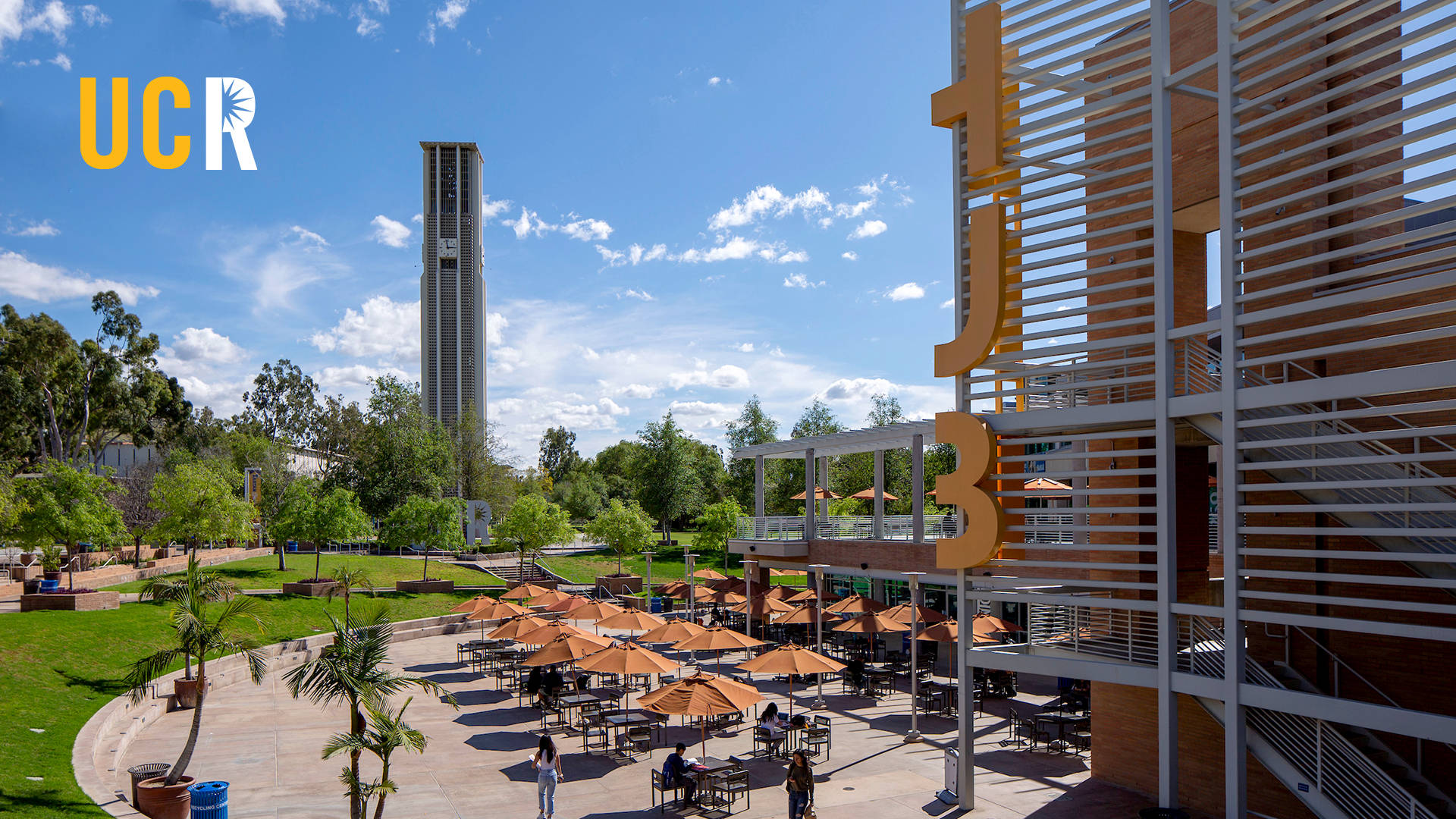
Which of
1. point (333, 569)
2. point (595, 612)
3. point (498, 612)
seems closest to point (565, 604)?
point (498, 612)

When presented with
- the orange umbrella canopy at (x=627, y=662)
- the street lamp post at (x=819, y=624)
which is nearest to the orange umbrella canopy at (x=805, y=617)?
the street lamp post at (x=819, y=624)

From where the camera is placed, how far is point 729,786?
14961 mm

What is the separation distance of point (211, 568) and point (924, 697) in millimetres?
35475

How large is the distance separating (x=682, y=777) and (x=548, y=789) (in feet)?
7.54

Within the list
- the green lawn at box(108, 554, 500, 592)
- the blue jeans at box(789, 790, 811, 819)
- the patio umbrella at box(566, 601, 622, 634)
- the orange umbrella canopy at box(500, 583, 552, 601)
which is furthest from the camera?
the green lawn at box(108, 554, 500, 592)

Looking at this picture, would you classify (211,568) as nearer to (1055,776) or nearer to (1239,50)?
(1055,776)

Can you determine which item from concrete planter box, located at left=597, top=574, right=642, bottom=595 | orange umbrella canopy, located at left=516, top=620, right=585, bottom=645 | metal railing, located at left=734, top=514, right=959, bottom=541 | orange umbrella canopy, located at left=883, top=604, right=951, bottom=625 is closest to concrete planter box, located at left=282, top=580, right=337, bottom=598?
concrete planter box, located at left=597, top=574, right=642, bottom=595

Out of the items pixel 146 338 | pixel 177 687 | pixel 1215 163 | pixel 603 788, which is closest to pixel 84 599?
pixel 177 687

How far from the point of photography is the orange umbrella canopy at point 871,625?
24.1m

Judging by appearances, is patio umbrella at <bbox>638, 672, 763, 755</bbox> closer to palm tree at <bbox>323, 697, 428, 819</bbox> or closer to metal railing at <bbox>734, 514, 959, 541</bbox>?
palm tree at <bbox>323, 697, 428, 819</bbox>

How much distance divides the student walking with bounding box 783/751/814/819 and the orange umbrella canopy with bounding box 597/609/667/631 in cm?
1133

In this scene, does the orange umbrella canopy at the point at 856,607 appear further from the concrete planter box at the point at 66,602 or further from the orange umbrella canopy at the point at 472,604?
the concrete planter box at the point at 66,602

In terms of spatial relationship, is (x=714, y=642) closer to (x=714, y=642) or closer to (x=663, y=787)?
(x=714, y=642)

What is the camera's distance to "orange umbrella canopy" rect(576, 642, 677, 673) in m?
18.9
